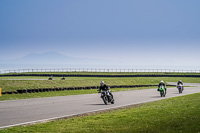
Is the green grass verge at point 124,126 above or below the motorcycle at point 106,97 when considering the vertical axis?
below

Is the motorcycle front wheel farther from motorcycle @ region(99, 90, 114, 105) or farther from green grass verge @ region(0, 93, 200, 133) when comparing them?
green grass verge @ region(0, 93, 200, 133)

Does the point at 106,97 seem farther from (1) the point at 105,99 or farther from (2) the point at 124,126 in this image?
(2) the point at 124,126

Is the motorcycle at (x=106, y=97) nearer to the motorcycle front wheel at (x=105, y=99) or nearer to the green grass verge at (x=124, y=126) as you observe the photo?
the motorcycle front wheel at (x=105, y=99)

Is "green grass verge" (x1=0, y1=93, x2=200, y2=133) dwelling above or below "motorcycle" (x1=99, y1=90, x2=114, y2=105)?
below

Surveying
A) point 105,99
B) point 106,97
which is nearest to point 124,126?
point 105,99

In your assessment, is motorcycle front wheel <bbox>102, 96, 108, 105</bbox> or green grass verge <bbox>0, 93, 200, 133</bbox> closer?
green grass verge <bbox>0, 93, 200, 133</bbox>

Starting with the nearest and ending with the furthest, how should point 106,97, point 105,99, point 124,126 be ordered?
1. point 124,126
2. point 105,99
3. point 106,97

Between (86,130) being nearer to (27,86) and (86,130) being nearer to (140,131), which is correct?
(140,131)

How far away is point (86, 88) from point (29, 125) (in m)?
34.1

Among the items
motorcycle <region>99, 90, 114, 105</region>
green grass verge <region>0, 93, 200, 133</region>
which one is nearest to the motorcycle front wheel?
motorcycle <region>99, 90, 114, 105</region>

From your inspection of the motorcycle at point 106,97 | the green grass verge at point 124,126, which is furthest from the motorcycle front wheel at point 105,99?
the green grass verge at point 124,126

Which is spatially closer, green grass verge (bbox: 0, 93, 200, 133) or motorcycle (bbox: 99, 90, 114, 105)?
green grass verge (bbox: 0, 93, 200, 133)

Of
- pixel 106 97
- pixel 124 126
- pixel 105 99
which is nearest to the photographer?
pixel 124 126

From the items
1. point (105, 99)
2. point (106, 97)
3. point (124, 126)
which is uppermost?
point (106, 97)
